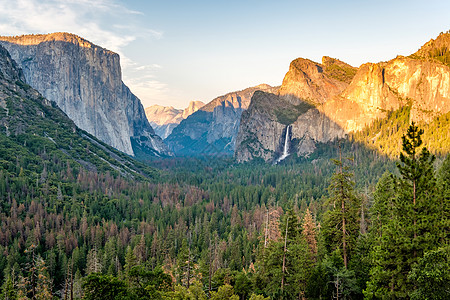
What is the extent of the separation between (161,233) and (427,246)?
80.1m

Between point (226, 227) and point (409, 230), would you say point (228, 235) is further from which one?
point (409, 230)

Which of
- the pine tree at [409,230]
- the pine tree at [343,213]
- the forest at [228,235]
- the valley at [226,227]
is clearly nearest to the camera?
the pine tree at [409,230]

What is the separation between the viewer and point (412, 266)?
22.7 m

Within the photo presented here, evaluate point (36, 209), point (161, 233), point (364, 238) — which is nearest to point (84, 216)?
point (36, 209)

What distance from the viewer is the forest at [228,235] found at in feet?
80.6

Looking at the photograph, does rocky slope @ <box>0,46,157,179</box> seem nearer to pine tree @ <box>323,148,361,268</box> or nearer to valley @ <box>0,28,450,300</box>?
valley @ <box>0,28,450,300</box>

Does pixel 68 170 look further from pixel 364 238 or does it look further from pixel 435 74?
pixel 435 74

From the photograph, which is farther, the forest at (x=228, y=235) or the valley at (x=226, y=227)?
the valley at (x=226, y=227)

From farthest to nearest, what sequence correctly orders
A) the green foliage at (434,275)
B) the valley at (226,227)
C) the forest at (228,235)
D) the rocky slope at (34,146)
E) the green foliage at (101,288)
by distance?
the rocky slope at (34,146) → the green foliage at (101,288) → the valley at (226,227) → the forest at (228,235) → the green foliage at (434,275)

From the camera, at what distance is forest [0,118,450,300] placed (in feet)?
80.6

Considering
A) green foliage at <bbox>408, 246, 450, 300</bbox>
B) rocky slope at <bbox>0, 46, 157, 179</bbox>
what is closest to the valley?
green foliage at <bbox>408, 246, 450, 300</bbox>

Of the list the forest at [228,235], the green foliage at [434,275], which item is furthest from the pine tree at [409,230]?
the green foliage at [434,275]

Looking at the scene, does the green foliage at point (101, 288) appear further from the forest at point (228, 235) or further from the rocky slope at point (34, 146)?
the rocky slope at point (34, 146)

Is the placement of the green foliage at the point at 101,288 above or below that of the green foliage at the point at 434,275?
below
